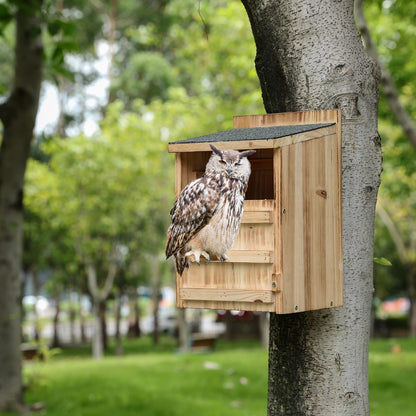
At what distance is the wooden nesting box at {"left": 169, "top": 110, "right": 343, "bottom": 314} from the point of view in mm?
2508

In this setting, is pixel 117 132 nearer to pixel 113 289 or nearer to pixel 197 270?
pixel 113 289

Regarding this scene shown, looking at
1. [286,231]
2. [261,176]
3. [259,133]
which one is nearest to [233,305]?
[286,231]

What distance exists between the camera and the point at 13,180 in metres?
7.64

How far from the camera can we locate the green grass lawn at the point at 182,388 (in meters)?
7.85

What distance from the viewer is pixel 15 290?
303 inches

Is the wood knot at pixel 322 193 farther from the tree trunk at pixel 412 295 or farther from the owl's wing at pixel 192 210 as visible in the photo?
the tree trunk at pixel 412 295

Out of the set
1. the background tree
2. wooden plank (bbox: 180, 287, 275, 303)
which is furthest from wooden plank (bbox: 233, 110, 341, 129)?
the background tree

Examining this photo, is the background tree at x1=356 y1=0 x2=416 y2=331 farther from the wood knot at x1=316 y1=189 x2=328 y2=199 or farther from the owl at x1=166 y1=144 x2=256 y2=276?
the owl at x1=166 y1=144 x2=256 y2=276

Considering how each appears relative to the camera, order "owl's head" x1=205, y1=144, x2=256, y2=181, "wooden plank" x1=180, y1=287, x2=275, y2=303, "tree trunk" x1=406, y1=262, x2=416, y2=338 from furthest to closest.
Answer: "tree trunk" x1=406, y1=262, x2=416, y2=338 → "owl's head" x1=205, y1=144, x2=256, y2=181 → "wooden plank" x1=180, y1=287, x2=275, y2=303

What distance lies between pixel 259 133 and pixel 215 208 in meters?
0.41

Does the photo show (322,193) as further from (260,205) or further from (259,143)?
(259,143)

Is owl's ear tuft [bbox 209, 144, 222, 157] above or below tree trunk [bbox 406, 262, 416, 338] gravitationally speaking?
above

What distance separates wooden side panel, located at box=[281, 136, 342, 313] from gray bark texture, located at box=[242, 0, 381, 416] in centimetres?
11

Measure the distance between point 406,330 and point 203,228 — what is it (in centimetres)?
2526
